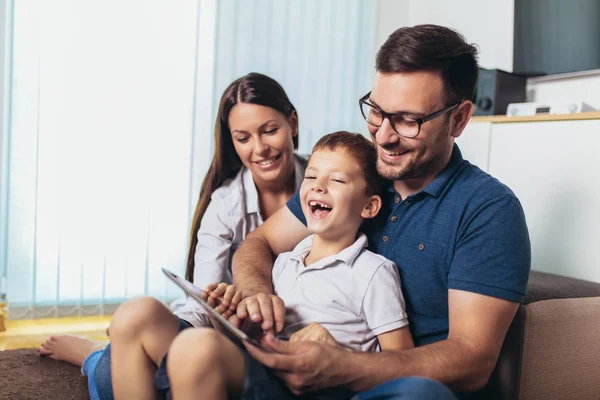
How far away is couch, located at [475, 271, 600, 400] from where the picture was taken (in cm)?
130

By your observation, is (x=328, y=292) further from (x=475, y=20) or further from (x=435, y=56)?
(x=475, y=20)

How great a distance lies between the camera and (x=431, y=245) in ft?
4.20

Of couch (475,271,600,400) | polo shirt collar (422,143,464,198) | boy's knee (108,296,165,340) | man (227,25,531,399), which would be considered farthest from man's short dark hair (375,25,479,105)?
boy's knee (108,296,165,340)

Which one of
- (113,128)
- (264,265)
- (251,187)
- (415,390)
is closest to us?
(415,390)

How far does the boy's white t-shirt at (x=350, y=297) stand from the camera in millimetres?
1232

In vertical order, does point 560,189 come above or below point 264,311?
above

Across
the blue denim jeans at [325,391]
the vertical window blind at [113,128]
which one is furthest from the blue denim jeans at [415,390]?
the vertical window blind at [113,128]

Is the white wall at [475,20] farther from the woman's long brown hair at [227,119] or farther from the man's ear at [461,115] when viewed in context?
the man's ear at [461,115]

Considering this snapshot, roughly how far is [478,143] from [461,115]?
1296mm

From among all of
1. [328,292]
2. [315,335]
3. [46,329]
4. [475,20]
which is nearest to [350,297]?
[328,292]

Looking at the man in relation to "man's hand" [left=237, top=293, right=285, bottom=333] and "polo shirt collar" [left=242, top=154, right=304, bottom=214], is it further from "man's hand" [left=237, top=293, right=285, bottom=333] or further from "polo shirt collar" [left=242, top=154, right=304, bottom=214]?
"polo shirt collar" [left=242, top=154, right=304, bottom=214]

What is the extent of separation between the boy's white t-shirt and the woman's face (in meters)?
0.55

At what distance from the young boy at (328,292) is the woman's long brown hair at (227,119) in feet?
1.51

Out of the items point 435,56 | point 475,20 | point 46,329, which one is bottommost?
point 46,329
